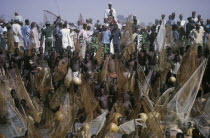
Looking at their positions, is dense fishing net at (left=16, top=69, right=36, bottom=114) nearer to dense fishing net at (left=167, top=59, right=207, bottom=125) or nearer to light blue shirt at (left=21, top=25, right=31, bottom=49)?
dense fishing net at (left=167, top=59, right=207, bottom=125)

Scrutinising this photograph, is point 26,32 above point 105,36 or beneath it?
above

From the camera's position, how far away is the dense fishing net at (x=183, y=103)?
7645 mm

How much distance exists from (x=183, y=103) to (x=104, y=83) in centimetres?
260

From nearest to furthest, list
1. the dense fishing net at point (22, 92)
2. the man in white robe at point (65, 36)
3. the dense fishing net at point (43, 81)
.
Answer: the dense fishing net at point (22, 92)
the dense fishing net at point (43, 81)
the man in white robe at point (65, 36)

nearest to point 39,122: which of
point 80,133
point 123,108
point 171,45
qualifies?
point 80,133

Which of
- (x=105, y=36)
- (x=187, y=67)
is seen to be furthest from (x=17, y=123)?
(x=105, y=36)

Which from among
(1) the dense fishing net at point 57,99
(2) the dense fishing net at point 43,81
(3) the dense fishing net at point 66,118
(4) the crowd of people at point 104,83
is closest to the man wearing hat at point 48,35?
(4) the crowd of people at point 104,83

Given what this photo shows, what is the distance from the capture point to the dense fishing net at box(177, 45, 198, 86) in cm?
953

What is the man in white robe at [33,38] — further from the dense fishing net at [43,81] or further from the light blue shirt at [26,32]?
the dense fishing net at [43,81]

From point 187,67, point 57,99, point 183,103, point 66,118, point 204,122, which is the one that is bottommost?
point 204,122

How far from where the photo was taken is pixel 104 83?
9.66 meters

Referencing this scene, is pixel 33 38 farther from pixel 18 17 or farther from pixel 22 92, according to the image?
pixel 22 92

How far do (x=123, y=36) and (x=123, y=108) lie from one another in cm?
583

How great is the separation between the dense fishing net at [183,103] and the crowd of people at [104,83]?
0.09ft
